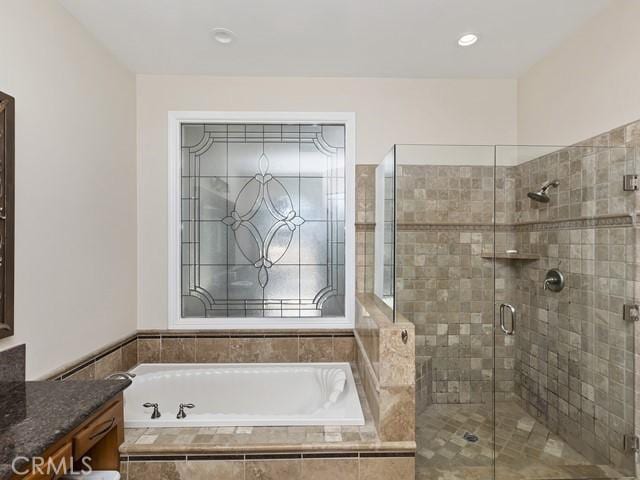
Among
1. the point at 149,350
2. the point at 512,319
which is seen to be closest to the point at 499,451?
the point at 512,319

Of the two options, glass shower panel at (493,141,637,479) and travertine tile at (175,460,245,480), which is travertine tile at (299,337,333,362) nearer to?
travertine tile at (175,460,245,480)

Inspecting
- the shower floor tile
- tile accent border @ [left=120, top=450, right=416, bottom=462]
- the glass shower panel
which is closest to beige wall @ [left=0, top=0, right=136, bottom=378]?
tile accent border @ [left=120, top=450, right=416, bottom=462]

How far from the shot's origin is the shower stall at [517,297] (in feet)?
5.92

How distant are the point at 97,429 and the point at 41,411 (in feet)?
0.75

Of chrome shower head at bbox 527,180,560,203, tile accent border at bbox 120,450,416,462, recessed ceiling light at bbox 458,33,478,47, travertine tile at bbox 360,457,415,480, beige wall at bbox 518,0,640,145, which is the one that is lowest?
travertine tile at bbox 360,457,415,480

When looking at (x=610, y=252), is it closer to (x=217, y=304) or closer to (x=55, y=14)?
(x=217, y=304)

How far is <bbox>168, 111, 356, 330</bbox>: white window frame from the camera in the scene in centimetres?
255

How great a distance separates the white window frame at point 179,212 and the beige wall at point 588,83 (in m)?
1.30

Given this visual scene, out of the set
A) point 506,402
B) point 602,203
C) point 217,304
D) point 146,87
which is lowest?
point 506,402

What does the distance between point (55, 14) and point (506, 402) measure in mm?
3296

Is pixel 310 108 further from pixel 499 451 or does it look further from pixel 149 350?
pixel 499 451

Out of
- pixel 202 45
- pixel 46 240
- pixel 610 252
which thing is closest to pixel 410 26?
pixel 202 45

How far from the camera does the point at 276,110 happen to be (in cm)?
256

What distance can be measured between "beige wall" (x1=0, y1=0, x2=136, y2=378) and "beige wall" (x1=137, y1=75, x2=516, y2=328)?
14 centimetres
